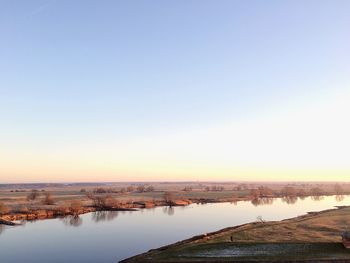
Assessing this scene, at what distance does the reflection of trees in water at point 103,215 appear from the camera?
2719 inches

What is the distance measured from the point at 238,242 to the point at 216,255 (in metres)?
6.23

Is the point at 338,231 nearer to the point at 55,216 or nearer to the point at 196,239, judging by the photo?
the point at 196,239

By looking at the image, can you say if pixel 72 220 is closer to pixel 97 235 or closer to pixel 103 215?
pixel 103 215

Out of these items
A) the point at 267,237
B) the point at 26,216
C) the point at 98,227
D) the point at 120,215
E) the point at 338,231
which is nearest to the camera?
the point at 267,237

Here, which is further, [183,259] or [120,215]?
[120,215]

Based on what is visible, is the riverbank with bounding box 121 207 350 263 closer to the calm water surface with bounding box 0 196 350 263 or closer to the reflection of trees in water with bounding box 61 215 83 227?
the calm water surface with bounding box 0 196 350 263

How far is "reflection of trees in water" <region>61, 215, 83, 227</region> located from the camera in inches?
2416

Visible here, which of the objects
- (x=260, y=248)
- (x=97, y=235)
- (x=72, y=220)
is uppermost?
(x=260, y=248)

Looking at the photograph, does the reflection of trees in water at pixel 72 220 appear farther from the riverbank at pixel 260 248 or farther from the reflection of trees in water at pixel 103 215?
the riverbank at pixel 260 248

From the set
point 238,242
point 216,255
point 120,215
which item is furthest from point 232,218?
point 216,255

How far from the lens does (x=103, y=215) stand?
75.6 m

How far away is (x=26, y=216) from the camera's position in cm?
6806

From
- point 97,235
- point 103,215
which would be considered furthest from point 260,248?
point 103,215

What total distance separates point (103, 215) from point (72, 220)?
10.1m
